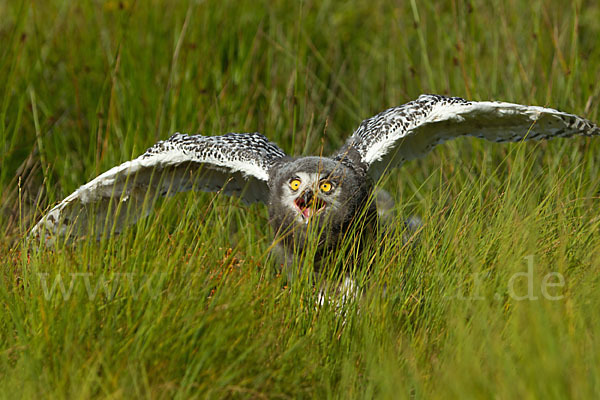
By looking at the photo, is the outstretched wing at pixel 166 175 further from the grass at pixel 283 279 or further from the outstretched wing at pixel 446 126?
the outstretched wing at pixel 446 126

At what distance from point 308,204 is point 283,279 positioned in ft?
1.51

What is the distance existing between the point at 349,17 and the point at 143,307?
5947 mm

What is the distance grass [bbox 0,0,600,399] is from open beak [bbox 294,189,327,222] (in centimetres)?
40

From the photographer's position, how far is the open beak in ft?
14.1

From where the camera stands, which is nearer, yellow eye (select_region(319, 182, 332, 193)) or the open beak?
the open beak

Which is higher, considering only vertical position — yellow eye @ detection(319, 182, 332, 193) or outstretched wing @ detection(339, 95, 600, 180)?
outstretched wing @ detection(339, 95, 600, 180)

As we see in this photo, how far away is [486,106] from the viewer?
4.27 m

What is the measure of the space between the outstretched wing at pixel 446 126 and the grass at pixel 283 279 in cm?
31

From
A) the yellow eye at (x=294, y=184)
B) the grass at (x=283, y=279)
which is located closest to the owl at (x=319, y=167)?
the yellow eye at (x=294, y=184)

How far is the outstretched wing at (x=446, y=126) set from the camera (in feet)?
14.2

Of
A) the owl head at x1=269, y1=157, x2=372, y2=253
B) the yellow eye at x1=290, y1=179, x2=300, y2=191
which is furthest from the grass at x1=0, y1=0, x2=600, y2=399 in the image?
the yellow eye at x1=290, y1=179, x2=300, y2=191

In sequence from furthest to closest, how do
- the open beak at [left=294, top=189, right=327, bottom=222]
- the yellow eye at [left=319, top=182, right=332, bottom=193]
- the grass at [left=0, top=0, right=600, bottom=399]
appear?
1. the yellow eye at [left=319, top=182, right=332, bottom=193]
2. the open beak at [left=294, top=189, right=327, bottom=222]
3. the grass at [left=0, top=0, right=600, bottom=399]

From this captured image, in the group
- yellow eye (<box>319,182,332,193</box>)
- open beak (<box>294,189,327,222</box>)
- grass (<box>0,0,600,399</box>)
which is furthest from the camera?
yellow eye (<box>319,182,332,193</box>)

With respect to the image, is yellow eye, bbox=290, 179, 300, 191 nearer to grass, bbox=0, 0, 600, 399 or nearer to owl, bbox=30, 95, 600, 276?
owl, bbox=30, 95, 600, 276
